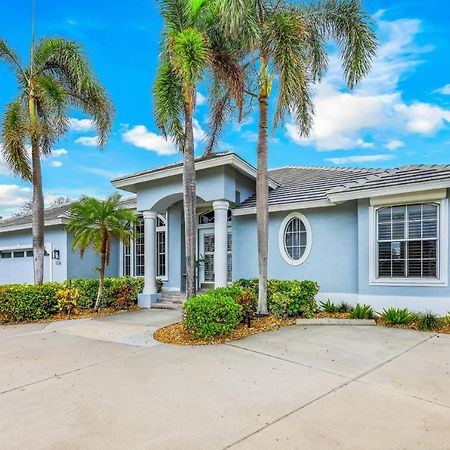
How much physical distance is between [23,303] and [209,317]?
274 inches

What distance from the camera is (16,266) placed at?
19.0m

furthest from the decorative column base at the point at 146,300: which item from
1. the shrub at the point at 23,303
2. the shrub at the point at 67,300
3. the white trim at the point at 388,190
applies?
the white trim at the point at 388,190

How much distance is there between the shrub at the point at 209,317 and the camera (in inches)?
313

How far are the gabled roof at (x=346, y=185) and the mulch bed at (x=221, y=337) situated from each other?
3861mm

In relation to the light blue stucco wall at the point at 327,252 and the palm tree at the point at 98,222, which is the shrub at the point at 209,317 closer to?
the light blue stucco wall at the point at 327,252

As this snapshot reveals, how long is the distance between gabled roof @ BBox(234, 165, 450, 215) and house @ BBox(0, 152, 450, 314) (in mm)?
27

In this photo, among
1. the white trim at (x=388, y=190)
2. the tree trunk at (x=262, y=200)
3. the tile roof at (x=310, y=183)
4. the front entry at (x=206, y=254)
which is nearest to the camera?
the white trim at (x=388, y=190)

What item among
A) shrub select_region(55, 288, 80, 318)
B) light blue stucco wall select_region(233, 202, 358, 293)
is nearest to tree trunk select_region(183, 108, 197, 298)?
light blue stucco wall select_region(233, 202, 358, 293)

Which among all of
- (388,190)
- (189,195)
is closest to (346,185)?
(388,190)

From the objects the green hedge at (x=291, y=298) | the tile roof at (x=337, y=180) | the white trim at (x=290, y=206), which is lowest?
the green hedge at (x=291, y=298)

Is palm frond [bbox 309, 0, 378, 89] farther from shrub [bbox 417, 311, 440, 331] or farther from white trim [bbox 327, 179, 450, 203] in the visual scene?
shrub [bbox 417, 311, 440, 331]

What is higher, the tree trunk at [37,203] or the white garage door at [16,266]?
the tree trunk at [37,203]

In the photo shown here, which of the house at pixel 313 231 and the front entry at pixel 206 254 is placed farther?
the front entry at pixel 206 254

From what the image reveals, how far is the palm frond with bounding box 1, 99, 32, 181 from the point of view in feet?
40.5
